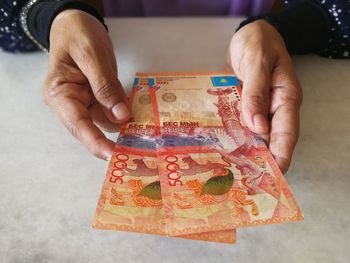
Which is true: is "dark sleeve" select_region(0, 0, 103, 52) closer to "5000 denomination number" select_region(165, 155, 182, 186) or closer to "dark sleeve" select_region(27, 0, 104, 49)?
"dark sleeve" select_region(27, 0, 104, 49)

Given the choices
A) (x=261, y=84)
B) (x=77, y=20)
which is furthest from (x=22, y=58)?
(x=261, y=84)

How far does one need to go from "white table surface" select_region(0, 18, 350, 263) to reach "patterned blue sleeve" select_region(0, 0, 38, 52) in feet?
0.07

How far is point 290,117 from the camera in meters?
0.54

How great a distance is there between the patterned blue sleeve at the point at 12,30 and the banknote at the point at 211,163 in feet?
0.97

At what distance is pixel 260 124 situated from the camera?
1.74ft

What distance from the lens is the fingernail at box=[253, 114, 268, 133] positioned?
0.53 metres

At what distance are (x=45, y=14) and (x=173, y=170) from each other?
15.1 inches

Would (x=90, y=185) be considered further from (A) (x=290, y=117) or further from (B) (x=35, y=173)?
(A) (x=290, y=117)

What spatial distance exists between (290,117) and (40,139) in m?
0.36

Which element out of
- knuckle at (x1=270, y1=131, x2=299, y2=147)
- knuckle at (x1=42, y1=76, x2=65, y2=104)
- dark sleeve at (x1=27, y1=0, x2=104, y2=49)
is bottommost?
knuckle at (x1=270, y1=131, x2=299, y2=147)

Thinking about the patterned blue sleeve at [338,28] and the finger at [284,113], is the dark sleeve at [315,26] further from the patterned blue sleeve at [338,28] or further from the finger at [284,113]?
the finger at [284,113]

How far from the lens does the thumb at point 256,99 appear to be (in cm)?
54

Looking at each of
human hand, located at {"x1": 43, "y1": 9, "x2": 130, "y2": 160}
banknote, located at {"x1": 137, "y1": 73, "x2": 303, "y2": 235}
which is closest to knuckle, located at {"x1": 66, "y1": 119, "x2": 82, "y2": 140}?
human hand, located at {"x1": 43, "y1": 9, "x2": 130, "y2": 160}

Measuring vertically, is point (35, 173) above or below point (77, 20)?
below
